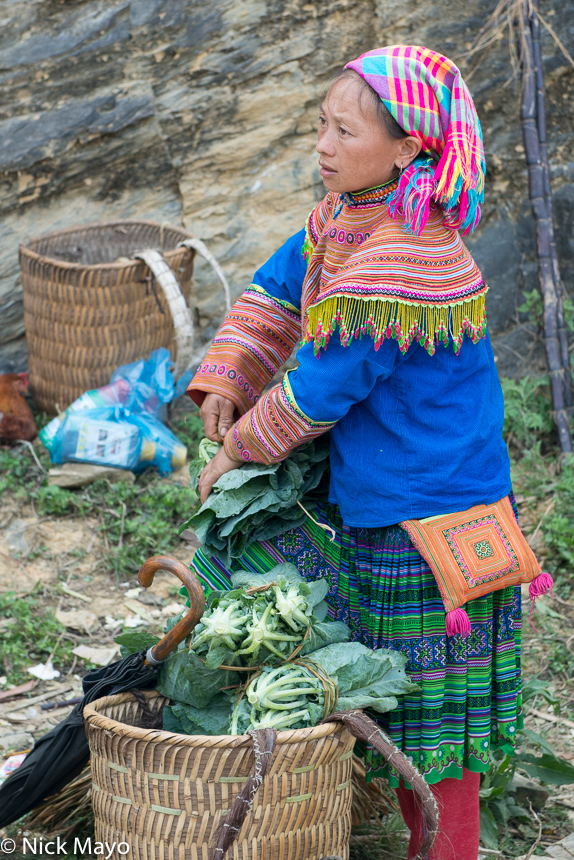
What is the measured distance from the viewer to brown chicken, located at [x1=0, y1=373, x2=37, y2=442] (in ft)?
14.9

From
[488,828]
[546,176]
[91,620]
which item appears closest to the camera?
[488,828]

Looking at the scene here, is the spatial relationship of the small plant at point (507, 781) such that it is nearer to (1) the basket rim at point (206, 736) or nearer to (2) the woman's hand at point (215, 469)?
(1) the basket rim at point (206, 736)

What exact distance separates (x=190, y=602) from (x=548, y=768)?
1.38 meters

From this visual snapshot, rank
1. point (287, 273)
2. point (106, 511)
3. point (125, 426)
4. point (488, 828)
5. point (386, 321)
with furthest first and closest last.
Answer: point (125, 426), point (106, 511), point (488, 828), point (287, 273), point (386, 321)

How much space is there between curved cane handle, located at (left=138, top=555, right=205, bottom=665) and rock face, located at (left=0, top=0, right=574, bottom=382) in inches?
129

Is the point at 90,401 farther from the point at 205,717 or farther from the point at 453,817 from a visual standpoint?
the point at 453,817

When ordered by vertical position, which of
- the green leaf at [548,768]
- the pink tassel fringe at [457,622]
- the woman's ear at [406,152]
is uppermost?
the woman's ear at [406,152]

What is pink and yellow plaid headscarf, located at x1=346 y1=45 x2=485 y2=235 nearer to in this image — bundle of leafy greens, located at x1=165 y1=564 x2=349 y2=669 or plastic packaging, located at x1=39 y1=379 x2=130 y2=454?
bundle of leafy greens, located at x1=165 y1=564 x2=349 y2=669

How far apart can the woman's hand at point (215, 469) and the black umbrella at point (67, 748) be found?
215 mm

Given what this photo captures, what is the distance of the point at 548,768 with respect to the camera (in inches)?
104

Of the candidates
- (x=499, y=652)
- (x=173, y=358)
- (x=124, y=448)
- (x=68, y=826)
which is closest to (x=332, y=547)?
(x=499, y=652)

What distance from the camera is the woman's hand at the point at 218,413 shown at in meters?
2.38

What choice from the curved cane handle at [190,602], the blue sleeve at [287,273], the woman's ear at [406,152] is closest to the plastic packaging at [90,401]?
the blue sleeve at [287,273]

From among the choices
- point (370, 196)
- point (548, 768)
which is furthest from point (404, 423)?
point (548, 768)
